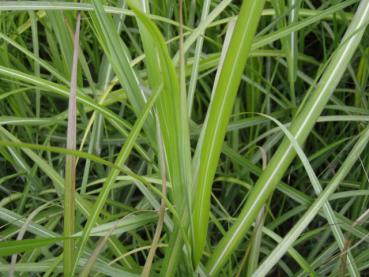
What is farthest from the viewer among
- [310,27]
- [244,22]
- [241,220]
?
[310,27]

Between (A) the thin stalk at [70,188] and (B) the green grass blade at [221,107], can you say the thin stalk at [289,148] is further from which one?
(A) the thin stalk at [70,188]

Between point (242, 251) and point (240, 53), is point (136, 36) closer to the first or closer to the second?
point (242, 251)

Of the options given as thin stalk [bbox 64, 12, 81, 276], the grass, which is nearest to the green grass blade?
the grass

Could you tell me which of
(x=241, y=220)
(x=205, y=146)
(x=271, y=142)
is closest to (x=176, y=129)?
(x=205, y=146)

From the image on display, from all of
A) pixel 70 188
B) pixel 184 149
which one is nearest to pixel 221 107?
pixel 184 149

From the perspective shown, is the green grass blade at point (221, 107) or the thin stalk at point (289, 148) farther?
the thin stalk at point (289, 148)

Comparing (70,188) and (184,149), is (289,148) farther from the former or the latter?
(70,188)

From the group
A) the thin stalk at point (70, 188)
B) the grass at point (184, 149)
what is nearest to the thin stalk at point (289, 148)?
the grass at point (184, 149)

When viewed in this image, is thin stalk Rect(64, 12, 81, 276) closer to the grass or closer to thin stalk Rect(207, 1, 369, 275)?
the grass
